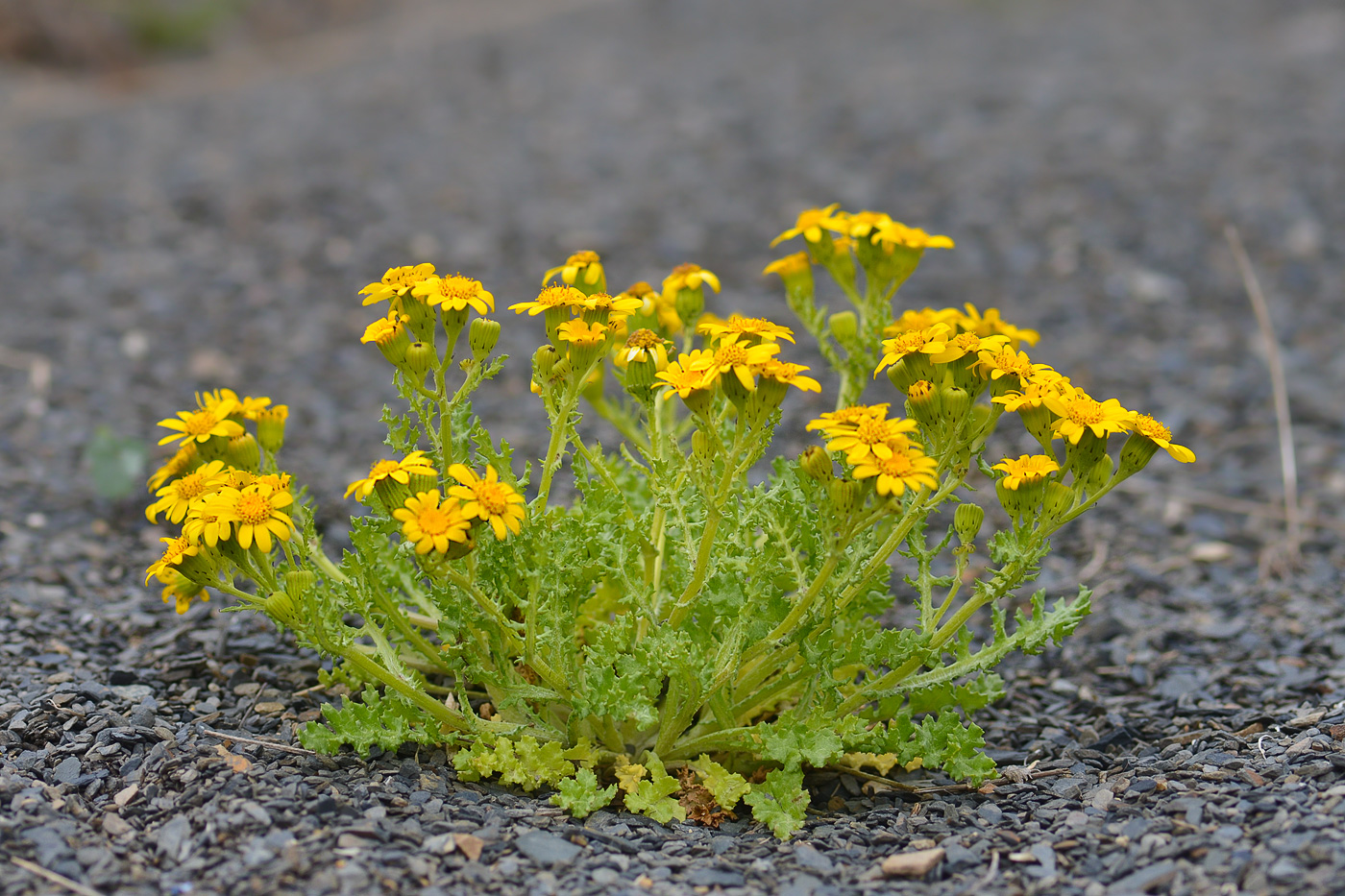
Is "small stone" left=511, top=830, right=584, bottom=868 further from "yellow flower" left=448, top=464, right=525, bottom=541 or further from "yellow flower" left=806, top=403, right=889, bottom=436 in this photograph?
"yellow flower" left=806, top=403, right=889, bottom=436

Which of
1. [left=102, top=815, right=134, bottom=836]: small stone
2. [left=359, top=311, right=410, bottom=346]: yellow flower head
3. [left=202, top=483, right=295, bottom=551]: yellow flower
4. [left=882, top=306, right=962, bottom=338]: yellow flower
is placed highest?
[left=882, top=306, right=962, bottom=338]: yellow flower

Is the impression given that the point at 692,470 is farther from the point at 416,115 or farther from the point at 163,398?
the point at 416,115

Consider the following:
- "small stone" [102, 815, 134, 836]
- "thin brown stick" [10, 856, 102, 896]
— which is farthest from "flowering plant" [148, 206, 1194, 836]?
"thin brown stick" [10, 856, 102, 896]

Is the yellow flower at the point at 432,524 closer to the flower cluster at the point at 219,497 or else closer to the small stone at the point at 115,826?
the flower cluster at the point at 219,497

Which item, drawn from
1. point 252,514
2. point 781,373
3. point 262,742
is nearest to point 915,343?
point 781,373

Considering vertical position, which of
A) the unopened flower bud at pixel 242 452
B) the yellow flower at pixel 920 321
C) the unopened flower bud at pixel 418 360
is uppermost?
the yellow flower at pixel 920 321

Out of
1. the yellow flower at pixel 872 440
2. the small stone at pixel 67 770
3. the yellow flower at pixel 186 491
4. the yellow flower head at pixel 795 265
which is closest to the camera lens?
the yellow flower at pixel 872 440

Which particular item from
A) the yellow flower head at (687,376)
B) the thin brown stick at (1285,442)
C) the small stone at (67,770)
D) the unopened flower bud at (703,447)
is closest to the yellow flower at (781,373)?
the yellow flower head at (687,376)
